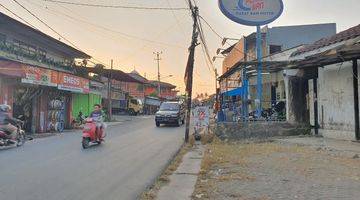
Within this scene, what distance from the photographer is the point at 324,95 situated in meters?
19.5

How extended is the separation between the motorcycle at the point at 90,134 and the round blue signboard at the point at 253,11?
1066cm

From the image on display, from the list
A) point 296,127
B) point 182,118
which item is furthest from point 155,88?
point 296,127

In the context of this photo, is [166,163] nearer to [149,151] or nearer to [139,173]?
[139,173]

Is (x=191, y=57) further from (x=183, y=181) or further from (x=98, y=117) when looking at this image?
(x=183, y=181)

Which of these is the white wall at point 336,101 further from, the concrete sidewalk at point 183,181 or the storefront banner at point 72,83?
the storefront banner at point 72,83

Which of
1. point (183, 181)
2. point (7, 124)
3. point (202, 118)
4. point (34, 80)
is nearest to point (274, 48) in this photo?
point (202, 118)

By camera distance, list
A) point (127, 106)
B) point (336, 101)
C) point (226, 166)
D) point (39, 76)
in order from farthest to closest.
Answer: point (127, 106) < point (39, 76) < point (336, 101) < point (226, 166)

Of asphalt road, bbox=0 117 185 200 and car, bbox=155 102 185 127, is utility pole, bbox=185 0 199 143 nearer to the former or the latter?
asphalt road, bbox=0 117 185 200

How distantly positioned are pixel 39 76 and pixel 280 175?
66.9ft

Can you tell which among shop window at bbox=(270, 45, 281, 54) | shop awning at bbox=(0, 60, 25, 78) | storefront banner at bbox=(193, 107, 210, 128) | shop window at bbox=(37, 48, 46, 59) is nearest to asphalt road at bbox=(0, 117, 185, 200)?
storefront banner at bbox=(193, 107, 210, 128)

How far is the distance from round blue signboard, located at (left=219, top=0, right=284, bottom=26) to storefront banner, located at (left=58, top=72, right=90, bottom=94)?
1233 cm

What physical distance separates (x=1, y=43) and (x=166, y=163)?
18048mm

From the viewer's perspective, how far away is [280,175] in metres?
10.1

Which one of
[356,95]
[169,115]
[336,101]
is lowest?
[169,115]
